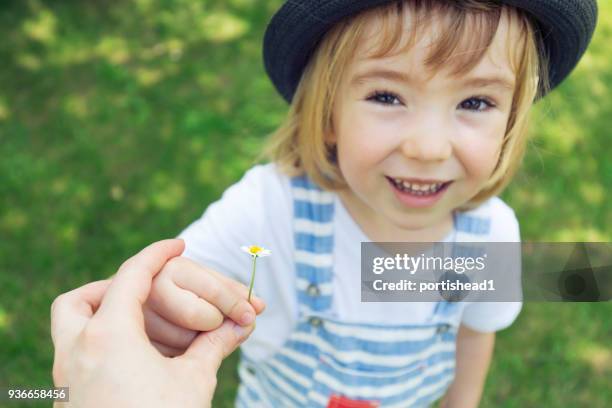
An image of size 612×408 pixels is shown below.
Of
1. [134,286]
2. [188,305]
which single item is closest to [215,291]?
[188,305]

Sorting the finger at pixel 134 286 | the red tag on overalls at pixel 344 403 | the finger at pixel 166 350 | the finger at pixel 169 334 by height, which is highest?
the finger at pixel 134 286

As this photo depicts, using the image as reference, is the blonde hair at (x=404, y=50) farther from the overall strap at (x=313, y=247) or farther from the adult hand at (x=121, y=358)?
the adult hand at (x=121, y=358)

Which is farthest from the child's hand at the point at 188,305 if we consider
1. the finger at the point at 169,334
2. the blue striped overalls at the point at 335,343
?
the blue striped overalls at the point at 335,343

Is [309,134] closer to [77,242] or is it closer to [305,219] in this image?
[305,219]

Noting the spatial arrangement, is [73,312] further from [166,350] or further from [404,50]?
[404,50]

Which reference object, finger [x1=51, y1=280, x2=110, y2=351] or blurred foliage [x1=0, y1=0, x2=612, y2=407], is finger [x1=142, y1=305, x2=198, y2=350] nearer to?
finger [x1=51, y1=280, x2=110, y2=351]

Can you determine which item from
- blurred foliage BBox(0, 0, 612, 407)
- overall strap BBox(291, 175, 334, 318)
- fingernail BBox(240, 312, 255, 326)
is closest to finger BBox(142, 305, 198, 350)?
fingernail BBox(240, 312, 255, 326)
